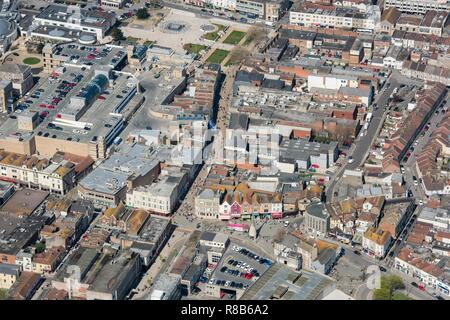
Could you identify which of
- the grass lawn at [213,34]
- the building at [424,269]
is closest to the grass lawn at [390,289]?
the building at [424,269]

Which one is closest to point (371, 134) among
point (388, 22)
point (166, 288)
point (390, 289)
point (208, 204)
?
point (208, 204)

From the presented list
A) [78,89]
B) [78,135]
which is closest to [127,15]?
[78,89]

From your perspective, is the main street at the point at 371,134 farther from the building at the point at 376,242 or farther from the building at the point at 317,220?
the building at the point at 376,242

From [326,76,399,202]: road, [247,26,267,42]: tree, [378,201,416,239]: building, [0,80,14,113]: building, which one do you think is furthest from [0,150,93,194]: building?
[247,26,267,42]: tree

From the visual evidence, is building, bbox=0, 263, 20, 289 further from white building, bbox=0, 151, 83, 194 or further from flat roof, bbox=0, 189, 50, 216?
white building, bbox=0, 151, 83, 194

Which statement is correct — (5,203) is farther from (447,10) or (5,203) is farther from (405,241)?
(447,10)
